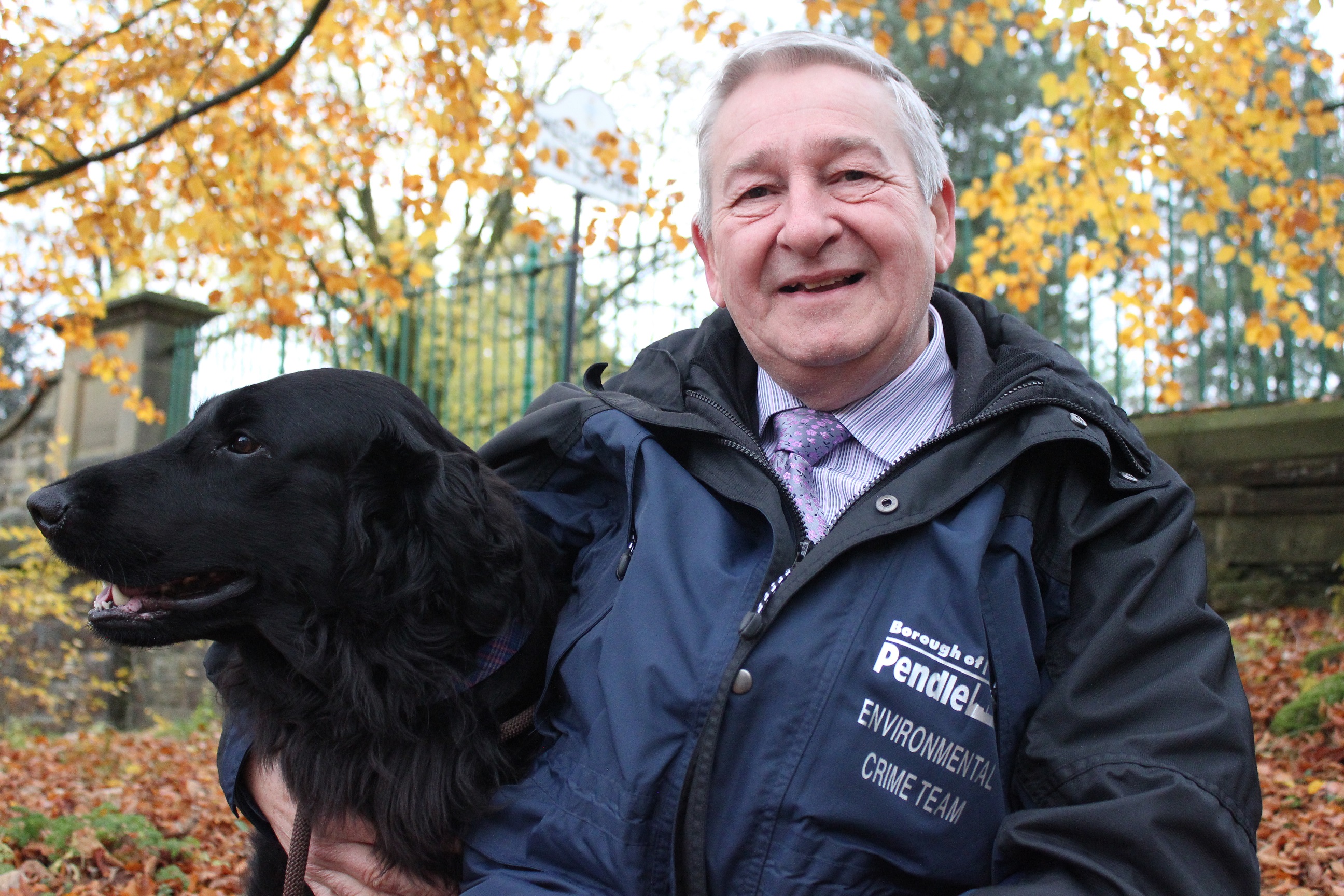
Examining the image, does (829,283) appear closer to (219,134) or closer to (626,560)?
(626,560)

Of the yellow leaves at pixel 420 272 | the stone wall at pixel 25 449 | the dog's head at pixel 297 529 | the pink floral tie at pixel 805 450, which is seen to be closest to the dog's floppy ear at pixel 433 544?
the dog's head at pixel 297 529

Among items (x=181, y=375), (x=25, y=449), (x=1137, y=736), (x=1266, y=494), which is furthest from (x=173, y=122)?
(x=25, y=449)

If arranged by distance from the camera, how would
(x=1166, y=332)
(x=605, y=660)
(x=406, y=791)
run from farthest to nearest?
(x=1166, y=332) < (x=406, y=791) < (x=605, y=660)

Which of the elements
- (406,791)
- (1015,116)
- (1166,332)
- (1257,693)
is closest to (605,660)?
(406,791)

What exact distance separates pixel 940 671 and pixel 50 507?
1481 mm

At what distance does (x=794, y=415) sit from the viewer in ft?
6.34

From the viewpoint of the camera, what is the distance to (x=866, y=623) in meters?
1.48

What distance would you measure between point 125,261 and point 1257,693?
→ 5.66 metres

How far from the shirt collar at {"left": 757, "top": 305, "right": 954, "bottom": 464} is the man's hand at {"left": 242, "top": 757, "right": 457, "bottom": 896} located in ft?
3.41

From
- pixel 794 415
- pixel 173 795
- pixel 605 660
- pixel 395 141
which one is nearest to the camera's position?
pixel 605 660

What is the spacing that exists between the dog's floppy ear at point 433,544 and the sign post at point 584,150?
3368 mm

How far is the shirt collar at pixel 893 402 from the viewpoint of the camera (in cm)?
184

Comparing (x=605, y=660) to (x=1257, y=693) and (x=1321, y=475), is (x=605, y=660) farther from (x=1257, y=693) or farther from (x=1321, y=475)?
(x=1321, y=475)

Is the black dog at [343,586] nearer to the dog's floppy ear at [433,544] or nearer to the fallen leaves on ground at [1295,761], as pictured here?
the dog's floppy ear at [433,544]
